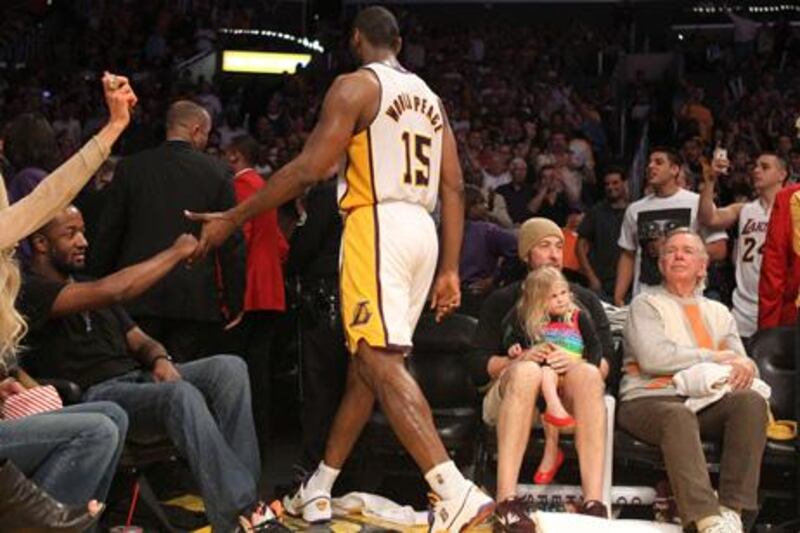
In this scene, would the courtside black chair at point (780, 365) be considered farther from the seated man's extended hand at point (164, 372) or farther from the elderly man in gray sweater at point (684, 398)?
the seated man's extended hand at point (164, 372)

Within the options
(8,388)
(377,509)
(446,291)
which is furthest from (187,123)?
(8,388)

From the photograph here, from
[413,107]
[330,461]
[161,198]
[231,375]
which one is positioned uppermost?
[413,107]

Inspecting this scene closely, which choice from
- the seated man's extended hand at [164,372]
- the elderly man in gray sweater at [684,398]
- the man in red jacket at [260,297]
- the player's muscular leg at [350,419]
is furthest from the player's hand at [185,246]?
the elderly man in gray sweater at [684,398]

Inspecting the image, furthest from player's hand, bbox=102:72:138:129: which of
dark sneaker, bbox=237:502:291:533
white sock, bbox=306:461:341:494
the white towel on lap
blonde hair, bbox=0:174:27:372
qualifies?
the white towel on lap

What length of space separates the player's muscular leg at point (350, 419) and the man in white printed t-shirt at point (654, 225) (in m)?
2.33

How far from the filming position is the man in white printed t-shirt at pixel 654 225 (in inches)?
331

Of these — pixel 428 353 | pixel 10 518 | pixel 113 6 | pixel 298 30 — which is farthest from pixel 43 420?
pixel 298 30

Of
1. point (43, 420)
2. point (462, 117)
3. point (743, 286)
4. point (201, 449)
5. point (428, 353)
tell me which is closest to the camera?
point (43, 420)

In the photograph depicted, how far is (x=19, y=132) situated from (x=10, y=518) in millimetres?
3170

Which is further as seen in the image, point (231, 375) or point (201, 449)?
point (231, 375)

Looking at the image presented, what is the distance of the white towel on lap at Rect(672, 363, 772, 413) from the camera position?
21.5ft

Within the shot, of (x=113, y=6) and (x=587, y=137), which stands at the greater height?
(x=113, y=6)

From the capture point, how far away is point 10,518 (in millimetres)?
4707

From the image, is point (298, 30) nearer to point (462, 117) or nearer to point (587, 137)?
point (462, 117)
